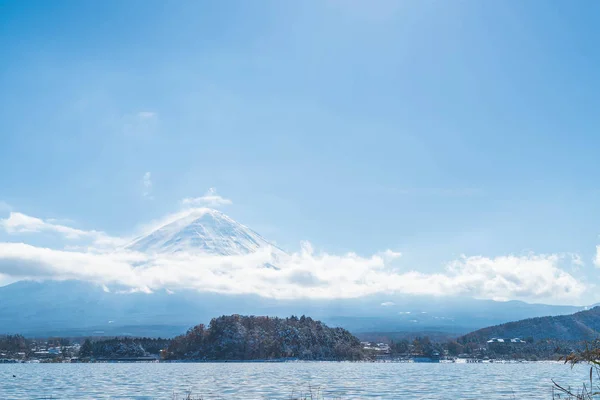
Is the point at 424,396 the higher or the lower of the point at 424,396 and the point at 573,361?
the lower

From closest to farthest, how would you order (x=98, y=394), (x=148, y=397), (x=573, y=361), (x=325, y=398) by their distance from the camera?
(x=573, y=361), (x=325, y=398), (x=148, y=397), (x=98, y=394)

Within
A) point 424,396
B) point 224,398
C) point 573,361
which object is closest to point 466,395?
point 424,396

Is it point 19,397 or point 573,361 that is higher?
point 573,361

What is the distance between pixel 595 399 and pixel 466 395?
21614 mm

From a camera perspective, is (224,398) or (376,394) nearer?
(224,398)

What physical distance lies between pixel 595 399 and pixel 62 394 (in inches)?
2115

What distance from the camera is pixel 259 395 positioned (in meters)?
60.9

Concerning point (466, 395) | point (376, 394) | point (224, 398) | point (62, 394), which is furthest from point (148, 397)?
point (466, 395)

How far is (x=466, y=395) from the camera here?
6184 cm

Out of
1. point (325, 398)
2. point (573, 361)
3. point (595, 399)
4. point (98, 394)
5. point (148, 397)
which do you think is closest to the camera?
point (573, 361)

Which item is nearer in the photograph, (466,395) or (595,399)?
(595,399)

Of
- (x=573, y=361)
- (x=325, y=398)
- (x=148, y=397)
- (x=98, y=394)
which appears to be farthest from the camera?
(x=98, y=394)

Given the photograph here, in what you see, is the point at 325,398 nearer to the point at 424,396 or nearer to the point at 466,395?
the point at 424,396

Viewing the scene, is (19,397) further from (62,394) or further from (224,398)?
(224,398)
